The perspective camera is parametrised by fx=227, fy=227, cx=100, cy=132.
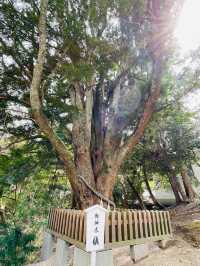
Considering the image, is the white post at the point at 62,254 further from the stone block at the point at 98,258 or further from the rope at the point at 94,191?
the rope at the point at 94,191

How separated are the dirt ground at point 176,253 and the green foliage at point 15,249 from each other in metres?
1.37

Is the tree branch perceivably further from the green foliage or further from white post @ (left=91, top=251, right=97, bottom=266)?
the green foliage

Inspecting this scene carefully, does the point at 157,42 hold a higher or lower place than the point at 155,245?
higher

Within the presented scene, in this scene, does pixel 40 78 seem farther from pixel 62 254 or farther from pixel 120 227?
pixel 62 254

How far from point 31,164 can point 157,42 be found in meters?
5.13

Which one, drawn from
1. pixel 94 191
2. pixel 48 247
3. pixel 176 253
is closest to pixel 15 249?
pixel 48 247

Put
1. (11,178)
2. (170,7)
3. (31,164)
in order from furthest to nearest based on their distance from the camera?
(31,164) → (11,178) → (170,7)

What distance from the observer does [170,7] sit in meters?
5.33

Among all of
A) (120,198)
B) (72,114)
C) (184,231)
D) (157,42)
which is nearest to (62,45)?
(72,114)

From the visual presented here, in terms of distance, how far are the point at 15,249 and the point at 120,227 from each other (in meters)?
3.81

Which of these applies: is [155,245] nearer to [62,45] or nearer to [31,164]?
[31,164]

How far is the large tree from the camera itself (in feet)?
16.5

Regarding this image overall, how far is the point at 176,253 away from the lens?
16.2 feet

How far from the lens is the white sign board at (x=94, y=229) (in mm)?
3514
